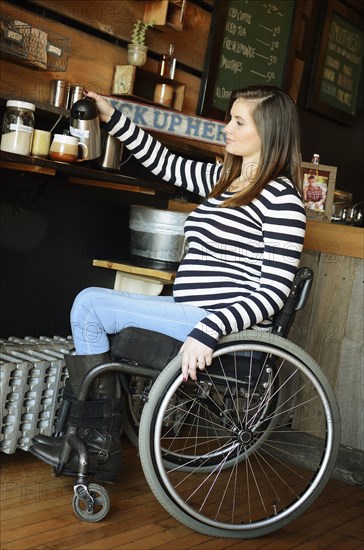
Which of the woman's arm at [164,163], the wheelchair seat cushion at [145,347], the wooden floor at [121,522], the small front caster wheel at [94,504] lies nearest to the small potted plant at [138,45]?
the woman's arm at [164,163]

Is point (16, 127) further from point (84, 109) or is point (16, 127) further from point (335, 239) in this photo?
point (335, 239)

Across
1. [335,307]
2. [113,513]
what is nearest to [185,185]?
[335,307]

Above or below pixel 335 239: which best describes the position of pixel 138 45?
above

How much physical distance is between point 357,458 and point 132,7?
1.82m

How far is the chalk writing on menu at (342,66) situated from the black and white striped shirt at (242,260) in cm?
221

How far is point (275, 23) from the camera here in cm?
365

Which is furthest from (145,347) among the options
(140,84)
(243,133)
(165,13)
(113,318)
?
(165,13)

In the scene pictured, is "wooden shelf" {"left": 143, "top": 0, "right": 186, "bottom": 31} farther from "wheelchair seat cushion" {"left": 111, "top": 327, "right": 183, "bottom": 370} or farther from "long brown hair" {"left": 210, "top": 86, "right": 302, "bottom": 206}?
"wheelchair seat cushion" {"left": 111, "top": 327, "right": 183, "bottom": 370}

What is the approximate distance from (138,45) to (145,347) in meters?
1.29

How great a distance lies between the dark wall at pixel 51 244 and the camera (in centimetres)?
256

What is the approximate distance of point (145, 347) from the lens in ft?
6.53

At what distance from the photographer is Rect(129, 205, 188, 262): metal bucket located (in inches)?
107

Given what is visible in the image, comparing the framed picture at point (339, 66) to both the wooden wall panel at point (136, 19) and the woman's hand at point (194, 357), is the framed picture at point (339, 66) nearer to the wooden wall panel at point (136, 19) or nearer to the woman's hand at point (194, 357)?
the wooden wall panel at point (136, 19)

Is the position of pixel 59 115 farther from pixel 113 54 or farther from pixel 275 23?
pixel 275 23
